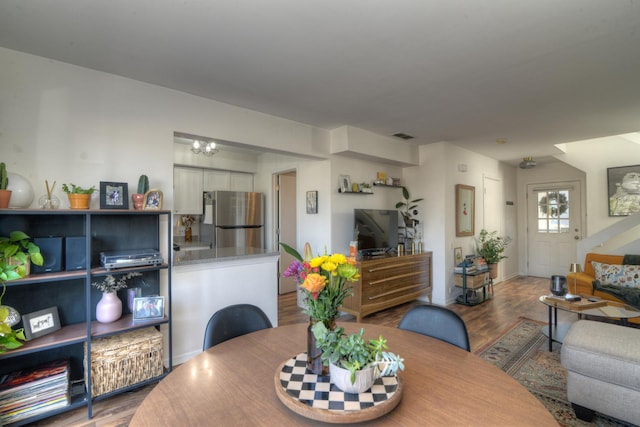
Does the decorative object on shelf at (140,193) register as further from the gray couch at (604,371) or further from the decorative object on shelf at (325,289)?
the gray couch at (604,371)

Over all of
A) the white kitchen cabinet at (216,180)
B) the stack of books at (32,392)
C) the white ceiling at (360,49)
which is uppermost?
the white ceiling at (360,49)

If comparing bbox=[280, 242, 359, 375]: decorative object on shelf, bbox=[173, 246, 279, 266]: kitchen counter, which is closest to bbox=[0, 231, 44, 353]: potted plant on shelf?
bbox=[173, 246, 279, 266]: kitchen counter

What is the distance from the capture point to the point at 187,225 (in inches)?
209

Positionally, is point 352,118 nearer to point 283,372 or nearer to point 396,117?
point 396,117

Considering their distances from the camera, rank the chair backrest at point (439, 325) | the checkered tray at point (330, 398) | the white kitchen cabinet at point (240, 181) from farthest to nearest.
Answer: the white kitchen cabinet at point (240, 181) → the chair backrest at point (439, 325) → the checkered tray at point (330, 398)

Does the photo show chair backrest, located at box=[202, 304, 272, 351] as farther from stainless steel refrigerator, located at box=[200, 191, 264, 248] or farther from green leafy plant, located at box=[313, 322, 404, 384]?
stainless steel refrigerator, located at box=[200, 191, 264, 248]

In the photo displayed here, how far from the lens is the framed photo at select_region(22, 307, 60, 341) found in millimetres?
1916

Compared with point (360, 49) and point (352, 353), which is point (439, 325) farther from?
point (360, 49)

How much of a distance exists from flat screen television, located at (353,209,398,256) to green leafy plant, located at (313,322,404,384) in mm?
3101

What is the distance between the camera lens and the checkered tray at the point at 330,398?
912 mm

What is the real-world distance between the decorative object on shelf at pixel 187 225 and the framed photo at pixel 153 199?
3.06 meters

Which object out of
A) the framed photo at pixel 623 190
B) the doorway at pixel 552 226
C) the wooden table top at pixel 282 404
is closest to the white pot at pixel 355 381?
the wooden table top at pixel 282 404

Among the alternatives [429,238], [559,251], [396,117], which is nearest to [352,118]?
[396,117]

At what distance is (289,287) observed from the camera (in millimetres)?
5281
